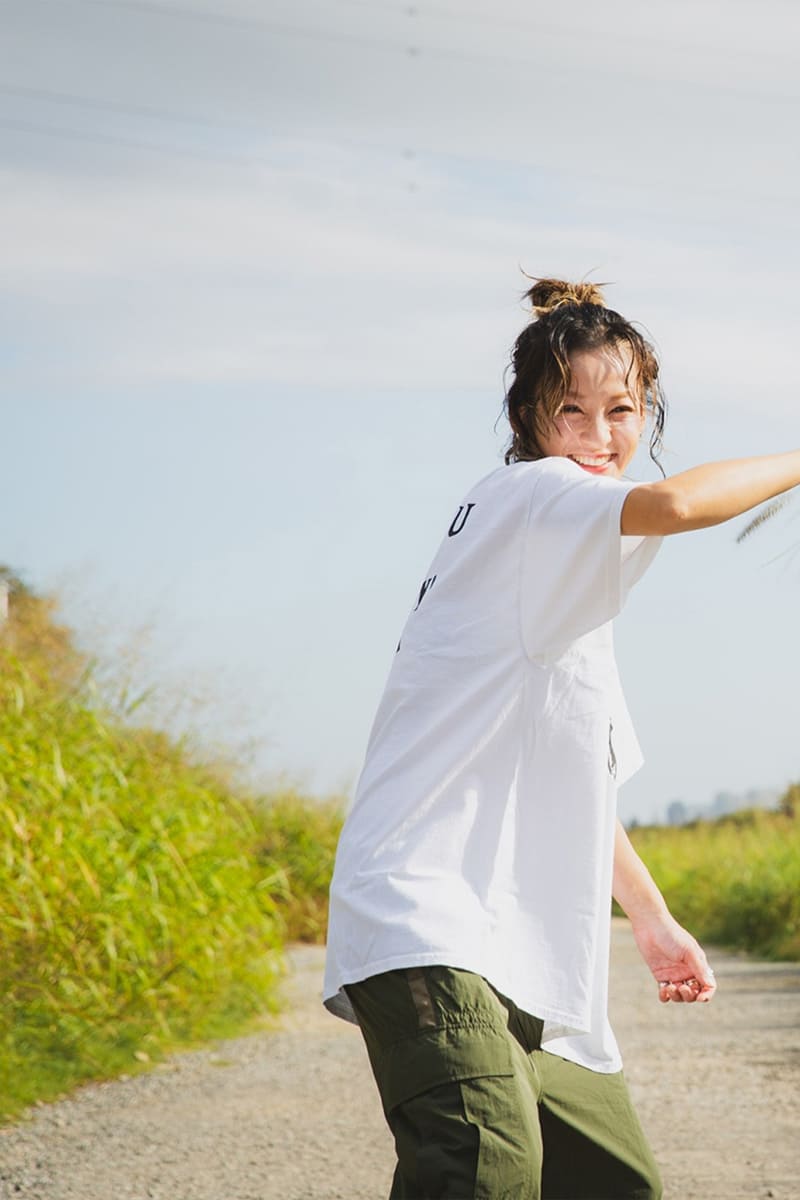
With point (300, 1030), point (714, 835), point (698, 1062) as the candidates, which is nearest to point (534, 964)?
point (698, 1062)

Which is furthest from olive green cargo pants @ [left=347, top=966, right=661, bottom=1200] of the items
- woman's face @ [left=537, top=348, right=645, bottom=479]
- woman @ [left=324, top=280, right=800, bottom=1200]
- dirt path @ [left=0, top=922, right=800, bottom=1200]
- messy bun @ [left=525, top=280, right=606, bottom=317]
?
dirt path @ [left=0, top=922, right=800, bottom=1200]

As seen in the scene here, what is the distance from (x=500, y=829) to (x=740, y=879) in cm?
990

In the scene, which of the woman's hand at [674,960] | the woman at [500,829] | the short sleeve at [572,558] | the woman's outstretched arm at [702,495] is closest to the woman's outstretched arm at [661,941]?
the woman's hand at [674,960]

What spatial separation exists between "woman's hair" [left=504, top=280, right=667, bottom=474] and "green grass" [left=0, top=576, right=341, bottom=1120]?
3724 mm

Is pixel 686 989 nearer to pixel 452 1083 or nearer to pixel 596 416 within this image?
pixel 452 1083

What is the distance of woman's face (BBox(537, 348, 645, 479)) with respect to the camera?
201 cm

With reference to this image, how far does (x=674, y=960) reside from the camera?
2123 millimetres

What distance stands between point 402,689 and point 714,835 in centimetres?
1381

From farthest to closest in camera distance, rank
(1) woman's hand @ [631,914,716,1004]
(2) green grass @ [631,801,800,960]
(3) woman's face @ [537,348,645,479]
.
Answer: (2) green grass @ [631,801,800,960]
(1) woman's hand @ [631,914,716,1004]
(3) woman's face @ [537,348,645,479]

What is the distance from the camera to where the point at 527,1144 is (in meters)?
1.75

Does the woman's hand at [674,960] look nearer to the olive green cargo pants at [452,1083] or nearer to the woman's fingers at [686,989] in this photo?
the woman's fingers at [686,989]

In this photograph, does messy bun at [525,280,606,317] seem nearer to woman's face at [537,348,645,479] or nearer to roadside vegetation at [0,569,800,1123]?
woman's face at [537,348,645,479]

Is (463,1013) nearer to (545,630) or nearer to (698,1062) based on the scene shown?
(545,630)

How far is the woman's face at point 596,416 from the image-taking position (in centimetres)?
201
